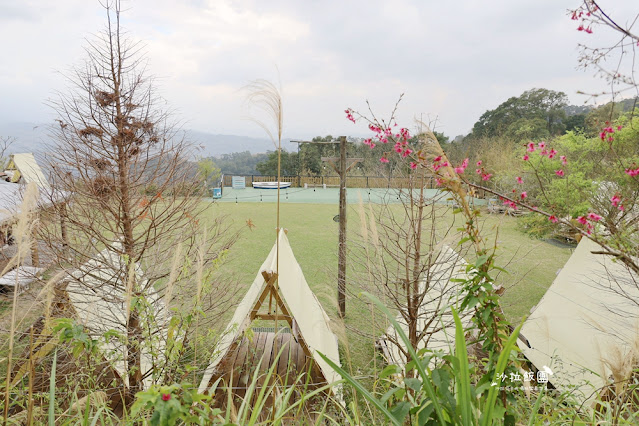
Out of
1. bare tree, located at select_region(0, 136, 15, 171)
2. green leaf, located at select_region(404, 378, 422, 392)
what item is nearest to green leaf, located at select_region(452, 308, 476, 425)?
green leaf, located at select_region(404, 378, 422, 392)

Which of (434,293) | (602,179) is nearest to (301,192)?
(602,179)

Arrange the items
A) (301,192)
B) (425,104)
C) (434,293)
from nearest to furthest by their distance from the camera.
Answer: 1. (425,104)
2. (434,293)
3. (301,192)

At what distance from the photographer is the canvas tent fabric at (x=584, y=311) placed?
3357mm

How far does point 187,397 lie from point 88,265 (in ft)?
9.13

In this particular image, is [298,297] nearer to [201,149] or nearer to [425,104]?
[201,149]

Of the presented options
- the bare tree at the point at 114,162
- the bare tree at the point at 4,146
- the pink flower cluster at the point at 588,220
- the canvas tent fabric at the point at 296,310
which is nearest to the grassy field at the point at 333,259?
the canvas tent fabric at the point at 296,310

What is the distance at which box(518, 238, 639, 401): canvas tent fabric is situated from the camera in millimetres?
3357

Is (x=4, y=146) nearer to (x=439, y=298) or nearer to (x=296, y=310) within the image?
(x=296, y=310)

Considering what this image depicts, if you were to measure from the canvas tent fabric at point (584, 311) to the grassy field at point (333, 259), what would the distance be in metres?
0.41

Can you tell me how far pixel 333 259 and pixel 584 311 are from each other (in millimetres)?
5736

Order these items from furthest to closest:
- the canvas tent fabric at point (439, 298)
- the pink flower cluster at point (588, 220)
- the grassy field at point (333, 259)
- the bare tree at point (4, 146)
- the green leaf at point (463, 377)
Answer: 1. the bare tree at point (4, 146)
2. the grassy field at point (333, 259)
3. the canvas tent fabric at point (439, 298)
4. the pink flower cluster at point (588, 220)
5. the green leaf at point (463, 377)

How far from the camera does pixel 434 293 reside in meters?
3.81

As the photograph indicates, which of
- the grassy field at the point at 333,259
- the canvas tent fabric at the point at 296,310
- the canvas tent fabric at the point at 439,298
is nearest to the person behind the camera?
the canvas tent fabric at the point at 439,298

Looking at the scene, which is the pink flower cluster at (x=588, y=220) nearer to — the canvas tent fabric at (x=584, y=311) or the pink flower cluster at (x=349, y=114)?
the pink flower cluster at (x=349, y=114)
